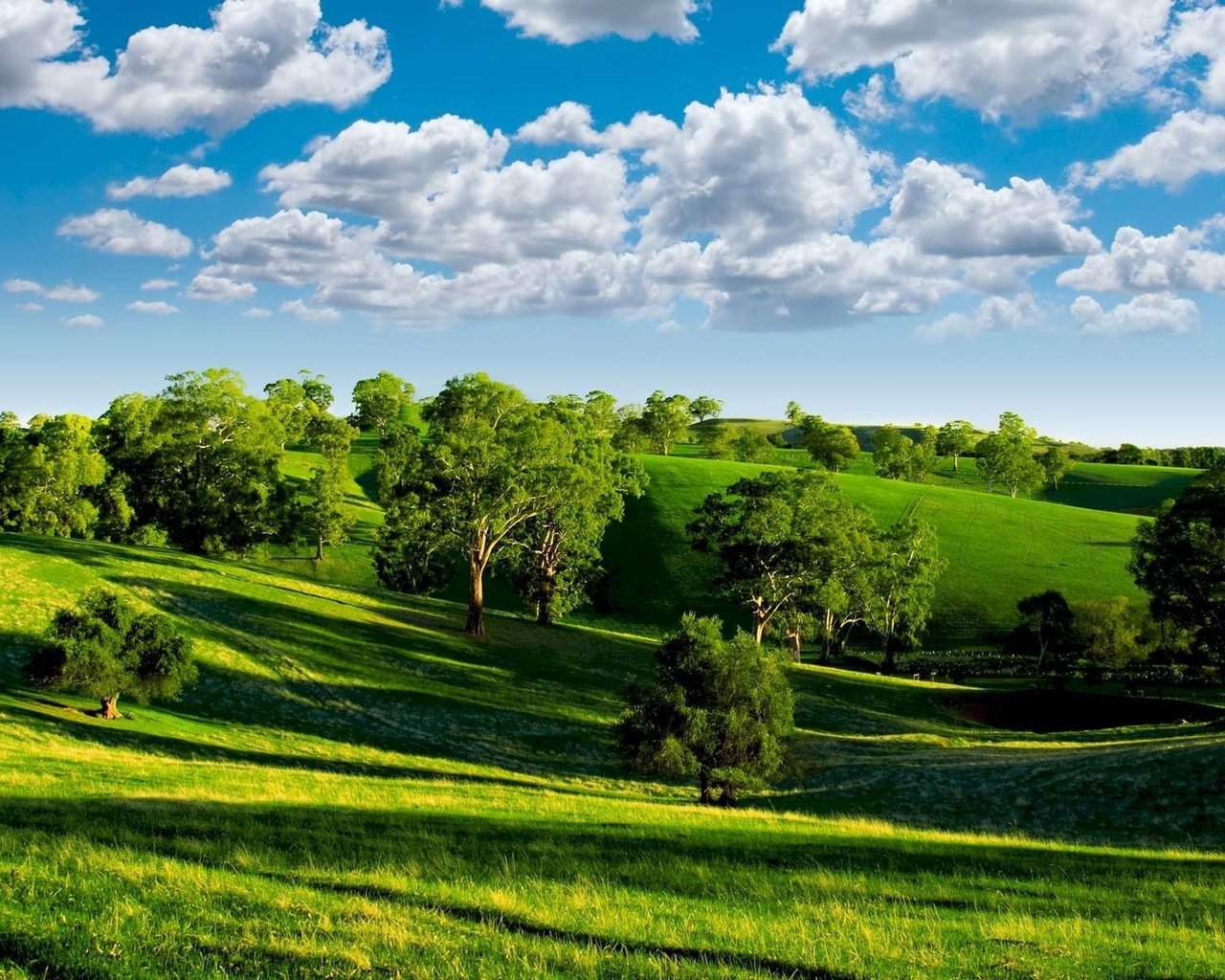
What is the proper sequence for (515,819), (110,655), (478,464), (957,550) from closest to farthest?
(515,819), (110,655), (478,464), (957,550)

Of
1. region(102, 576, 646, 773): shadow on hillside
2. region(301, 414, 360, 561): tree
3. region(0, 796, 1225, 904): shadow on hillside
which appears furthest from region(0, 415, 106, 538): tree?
region(0, 796, 1225, 904): shadow on hillside

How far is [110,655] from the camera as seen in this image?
40.0 metres

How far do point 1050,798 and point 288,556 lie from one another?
354ft

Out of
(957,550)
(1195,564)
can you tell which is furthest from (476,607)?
(957,550)

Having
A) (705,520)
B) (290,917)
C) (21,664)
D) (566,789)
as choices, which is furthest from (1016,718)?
(290,917)

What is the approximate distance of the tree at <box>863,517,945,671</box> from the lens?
98250 mm

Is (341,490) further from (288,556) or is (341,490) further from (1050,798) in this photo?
(1050,798)

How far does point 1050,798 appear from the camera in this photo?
1558 inches

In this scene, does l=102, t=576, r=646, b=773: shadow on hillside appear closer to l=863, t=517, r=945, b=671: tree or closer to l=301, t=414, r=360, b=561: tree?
l=863, t=517, r=945, b=671: tree

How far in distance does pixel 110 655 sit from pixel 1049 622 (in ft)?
281

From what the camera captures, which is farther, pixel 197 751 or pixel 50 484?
pixel 50 484

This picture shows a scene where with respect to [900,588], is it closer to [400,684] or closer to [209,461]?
[400,684]

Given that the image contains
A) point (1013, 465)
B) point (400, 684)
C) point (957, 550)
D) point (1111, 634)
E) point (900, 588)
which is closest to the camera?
point (400, 684)

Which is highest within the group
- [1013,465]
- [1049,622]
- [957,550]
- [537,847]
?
[1013,465]
